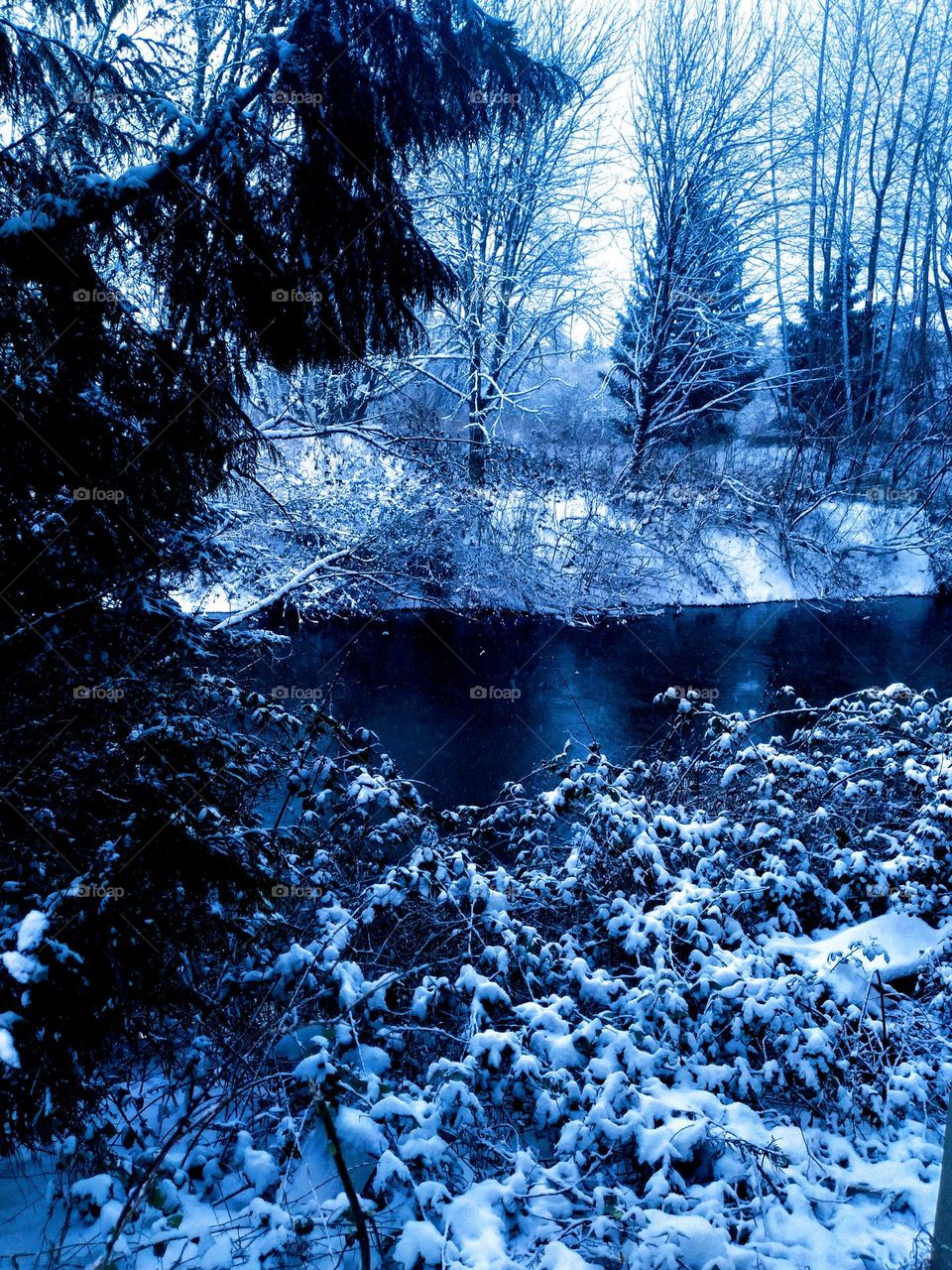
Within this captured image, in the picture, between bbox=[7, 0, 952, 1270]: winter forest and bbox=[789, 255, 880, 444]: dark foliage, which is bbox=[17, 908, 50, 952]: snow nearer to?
bbox=[7, 0, 952, 1270]: winter forest

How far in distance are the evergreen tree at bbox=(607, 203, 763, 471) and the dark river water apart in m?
5.59

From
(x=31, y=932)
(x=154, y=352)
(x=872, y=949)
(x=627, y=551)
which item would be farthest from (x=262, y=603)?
(x=627, y=551)

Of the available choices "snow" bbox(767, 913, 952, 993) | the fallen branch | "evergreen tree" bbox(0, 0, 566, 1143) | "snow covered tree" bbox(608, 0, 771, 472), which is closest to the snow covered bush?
"snow" bbox(767, 913, 952, 993)

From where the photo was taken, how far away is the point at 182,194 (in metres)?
2.80

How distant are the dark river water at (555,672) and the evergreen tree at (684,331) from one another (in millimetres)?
5594

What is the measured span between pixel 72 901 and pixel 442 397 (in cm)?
1781

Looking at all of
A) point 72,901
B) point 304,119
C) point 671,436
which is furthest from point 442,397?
point 72,901

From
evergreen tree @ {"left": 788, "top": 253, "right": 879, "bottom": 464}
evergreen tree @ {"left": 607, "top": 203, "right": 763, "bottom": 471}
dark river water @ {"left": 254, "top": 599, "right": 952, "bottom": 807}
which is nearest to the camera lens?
dark river water @ {"left": 254, "top": 599, "right": 952, "bottom": 807}

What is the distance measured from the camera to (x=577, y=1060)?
10.5 ft

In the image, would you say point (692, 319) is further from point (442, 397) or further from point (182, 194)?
point (182, 194)

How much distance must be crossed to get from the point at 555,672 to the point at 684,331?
10.3m

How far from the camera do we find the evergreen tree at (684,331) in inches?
702

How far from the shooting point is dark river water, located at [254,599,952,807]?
29.4 feet

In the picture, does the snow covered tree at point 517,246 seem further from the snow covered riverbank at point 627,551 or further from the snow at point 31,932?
the snow at point 31,932
